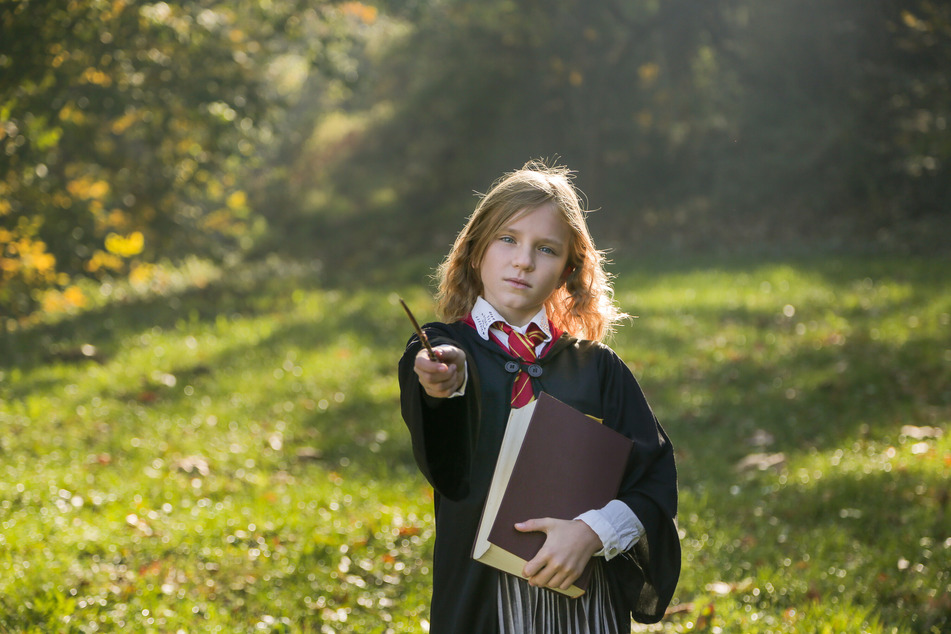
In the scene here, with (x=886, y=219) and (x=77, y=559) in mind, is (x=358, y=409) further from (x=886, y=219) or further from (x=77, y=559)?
(x=886, y=219)

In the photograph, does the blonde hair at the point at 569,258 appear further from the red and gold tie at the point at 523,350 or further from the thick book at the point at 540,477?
the thick book at the point at 540,477

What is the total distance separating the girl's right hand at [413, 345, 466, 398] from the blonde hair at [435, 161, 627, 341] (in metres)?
0.50

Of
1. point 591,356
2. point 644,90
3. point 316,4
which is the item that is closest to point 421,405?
point 591,356

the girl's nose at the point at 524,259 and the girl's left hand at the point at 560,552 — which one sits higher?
the girl's nose at the point at 524,259

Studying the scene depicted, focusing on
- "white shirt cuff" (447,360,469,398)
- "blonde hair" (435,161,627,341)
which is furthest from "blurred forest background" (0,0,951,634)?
"white shirt cuff" (447,360,469,398)

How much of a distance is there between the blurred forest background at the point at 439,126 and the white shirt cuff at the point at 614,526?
4.16 meters

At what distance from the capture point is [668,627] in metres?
4.03

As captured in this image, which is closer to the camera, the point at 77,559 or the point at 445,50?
the point at 77,559

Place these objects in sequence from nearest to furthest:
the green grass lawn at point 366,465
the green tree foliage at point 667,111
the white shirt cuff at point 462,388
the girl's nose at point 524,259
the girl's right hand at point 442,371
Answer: the girl's right hand at point 442,371
the white shirt cuff at point 462,388
the girl's nose at point 524,259
the green grass lawn at point 366,465
the green tree foliage at point 667,111

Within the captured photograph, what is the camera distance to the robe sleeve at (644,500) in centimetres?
232

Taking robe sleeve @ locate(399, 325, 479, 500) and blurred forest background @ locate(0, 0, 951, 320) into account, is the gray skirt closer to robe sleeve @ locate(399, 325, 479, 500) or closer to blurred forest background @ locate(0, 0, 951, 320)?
robe sleeve @ locate(399, 325, 479, 500)

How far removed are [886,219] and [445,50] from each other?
454 inches

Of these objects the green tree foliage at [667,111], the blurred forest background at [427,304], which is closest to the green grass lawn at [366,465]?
the blurred forest background at [427,304]

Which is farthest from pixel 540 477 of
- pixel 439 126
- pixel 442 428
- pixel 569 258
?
pixel 439 126
